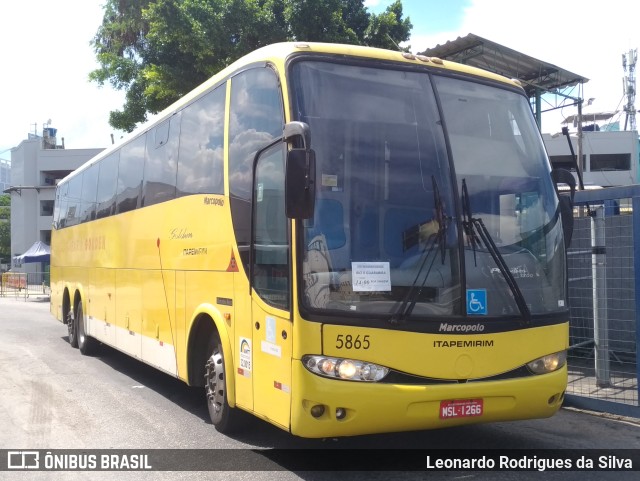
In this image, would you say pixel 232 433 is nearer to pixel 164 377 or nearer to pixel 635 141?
pixel 164 377

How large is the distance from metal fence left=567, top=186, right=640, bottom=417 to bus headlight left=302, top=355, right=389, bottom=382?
3536 mm

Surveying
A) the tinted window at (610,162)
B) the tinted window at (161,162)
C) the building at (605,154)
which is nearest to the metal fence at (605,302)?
the tinted window at (161,162)

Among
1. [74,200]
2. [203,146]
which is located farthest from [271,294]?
[74,200]

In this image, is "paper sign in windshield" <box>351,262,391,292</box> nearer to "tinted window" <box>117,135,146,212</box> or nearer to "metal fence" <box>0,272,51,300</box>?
"tinted window" <box>117,135,146,212</box>

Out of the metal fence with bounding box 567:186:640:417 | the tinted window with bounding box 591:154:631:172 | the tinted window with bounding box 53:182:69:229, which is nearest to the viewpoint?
the metal fence with bounding box 567:186:640:417

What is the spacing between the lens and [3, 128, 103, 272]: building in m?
54.8

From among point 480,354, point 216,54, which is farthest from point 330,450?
point 216,54

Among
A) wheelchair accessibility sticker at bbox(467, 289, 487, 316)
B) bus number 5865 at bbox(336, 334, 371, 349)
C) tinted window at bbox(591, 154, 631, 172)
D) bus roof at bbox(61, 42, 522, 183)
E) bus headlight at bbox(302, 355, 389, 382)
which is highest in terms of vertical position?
tinted window at bbox(591, 154, 631, 172)

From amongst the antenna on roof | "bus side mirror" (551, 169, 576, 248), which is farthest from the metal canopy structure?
the antenna on roof

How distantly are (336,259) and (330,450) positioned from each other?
83.3 inches

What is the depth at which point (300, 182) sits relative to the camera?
4.62 meters

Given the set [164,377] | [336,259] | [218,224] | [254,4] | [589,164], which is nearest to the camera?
[336,259]

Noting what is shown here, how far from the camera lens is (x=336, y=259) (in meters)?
4.87

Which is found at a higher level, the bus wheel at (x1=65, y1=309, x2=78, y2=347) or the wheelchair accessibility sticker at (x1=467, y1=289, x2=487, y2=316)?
→ the wheelchair accessibility sticker at (x1=467, y1=289, x2=487, y2=316)
